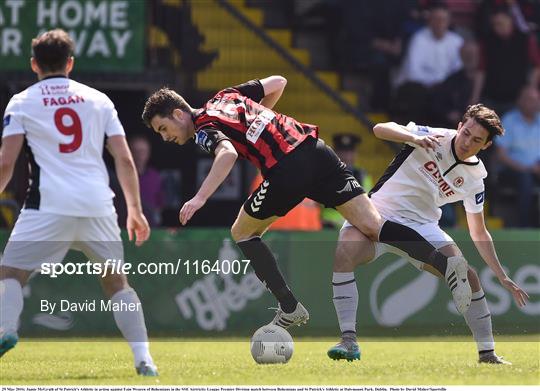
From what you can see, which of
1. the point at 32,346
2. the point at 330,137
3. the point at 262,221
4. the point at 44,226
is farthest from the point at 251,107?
the point at 330,137

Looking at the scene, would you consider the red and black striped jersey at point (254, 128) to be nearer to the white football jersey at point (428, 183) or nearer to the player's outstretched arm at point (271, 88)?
the player's outstretched arm at point (271, 88)

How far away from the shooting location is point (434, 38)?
1661 centimetres

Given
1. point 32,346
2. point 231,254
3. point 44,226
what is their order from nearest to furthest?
point 44,226 → point 32,346 → point 231,254

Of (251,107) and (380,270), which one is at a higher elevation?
(251,107)

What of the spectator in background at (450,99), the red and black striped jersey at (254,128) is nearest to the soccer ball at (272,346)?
the red and black striped jersey at (254,128)

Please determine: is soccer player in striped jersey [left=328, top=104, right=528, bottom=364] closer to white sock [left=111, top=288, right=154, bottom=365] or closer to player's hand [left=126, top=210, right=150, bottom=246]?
white sock [left=111, top=288, right=154, bottom=365]

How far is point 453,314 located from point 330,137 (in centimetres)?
317

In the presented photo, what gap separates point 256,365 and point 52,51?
9.20 ft

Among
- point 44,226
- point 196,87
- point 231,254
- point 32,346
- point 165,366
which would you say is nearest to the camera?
point 44,226

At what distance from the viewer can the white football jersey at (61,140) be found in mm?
7566

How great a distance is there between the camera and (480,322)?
9398 mm

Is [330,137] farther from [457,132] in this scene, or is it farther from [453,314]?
[457,132]

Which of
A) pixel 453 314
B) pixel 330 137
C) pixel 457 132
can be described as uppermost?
pixel 457 132

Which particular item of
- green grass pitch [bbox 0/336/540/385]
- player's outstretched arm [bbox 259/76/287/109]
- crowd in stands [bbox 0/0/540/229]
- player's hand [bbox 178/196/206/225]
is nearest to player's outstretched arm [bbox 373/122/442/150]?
player's outstretched arm [bbox 259/76/287/109]
